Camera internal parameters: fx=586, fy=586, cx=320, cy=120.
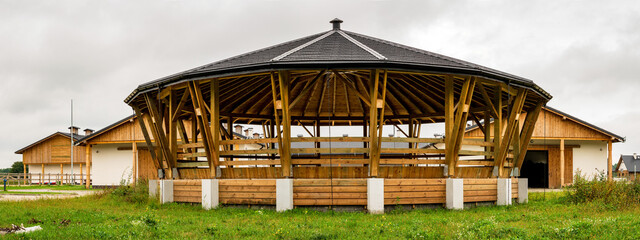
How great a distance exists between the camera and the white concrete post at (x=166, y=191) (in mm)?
17781

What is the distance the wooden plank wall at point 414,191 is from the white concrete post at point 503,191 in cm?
249

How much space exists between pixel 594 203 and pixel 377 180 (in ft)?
21.0

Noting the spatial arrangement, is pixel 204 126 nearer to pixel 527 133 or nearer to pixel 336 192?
pixel 336 192

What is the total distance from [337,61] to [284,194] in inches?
143

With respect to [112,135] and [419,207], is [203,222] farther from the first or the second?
[112,135]

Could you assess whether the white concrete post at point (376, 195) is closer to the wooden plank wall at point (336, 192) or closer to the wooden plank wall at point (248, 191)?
the wooden plank wall at point (336, 192)

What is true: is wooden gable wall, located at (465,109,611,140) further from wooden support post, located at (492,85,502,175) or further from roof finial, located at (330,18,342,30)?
roof finial, located at (330,18,342,30)

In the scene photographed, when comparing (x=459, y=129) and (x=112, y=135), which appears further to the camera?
(x=112, y=135)

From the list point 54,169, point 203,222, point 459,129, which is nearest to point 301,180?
point 203,222

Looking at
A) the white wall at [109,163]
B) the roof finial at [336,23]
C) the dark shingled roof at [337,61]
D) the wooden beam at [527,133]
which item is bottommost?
the white wall at [109,163]

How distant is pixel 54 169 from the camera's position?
2074 inches

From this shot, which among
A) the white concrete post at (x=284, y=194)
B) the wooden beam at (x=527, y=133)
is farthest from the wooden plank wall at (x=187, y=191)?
the wooden beam at (x=527, y=133)

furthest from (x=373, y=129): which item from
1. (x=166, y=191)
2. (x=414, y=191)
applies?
(x=166, y=191)

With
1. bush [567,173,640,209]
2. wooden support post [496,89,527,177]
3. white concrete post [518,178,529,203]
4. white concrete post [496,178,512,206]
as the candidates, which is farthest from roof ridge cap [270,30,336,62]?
bush [567,173,640,209]
